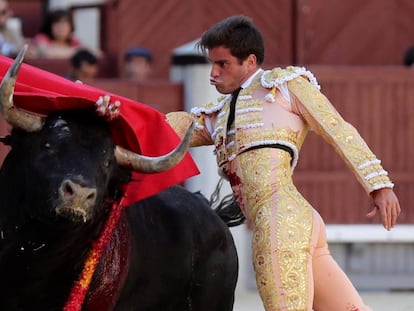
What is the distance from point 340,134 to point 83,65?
4.58 metres

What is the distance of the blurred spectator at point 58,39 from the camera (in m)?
10.4

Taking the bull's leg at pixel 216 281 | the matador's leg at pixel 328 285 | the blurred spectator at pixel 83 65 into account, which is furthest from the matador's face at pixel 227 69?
the blurred spectator at pixel 83 65

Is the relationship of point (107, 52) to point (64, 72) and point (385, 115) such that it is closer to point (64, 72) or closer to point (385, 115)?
point (64, 72)

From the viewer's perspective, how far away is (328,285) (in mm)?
5332

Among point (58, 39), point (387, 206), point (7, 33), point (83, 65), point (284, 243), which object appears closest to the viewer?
point (387, 206)

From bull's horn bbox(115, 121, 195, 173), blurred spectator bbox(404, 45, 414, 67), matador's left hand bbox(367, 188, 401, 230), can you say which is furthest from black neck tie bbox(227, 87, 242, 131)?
blurred spectator bbox(404, 45, 414, 67)

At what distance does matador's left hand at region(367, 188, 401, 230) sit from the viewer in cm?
511

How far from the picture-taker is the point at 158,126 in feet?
18.2

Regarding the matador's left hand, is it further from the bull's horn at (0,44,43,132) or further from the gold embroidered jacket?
the bull's horn at (0,44,43,132)

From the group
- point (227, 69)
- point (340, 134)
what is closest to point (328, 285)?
point (340, 134)

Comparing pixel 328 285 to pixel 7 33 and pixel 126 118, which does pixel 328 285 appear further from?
pixel 7 33

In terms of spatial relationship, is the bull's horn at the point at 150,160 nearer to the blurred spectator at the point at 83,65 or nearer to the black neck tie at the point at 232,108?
the black neck tie at the point at 232,108

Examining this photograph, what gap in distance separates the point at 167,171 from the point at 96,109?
0.45m

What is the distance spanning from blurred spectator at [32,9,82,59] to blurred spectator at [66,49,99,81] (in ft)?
2.07
